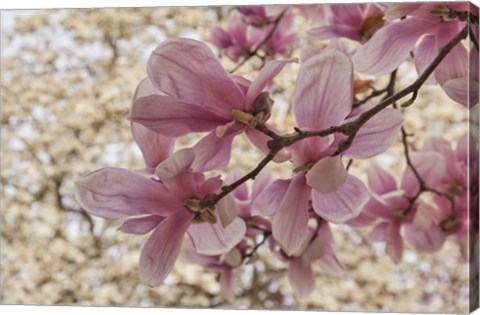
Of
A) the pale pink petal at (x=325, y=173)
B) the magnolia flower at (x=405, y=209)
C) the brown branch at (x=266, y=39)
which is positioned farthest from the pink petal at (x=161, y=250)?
the brown branch at (x=266, y=39)

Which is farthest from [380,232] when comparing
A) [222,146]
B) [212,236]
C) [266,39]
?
[222,146]

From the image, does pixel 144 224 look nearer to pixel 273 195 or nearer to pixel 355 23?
pixel 273 195

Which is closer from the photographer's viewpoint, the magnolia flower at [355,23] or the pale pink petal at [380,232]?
the magnolia flower at [355,23]

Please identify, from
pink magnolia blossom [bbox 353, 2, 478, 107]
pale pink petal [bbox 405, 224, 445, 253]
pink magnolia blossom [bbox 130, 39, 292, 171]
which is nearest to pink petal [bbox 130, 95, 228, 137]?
pink magnolia blossom [bbox 130, 39, 292, 171]

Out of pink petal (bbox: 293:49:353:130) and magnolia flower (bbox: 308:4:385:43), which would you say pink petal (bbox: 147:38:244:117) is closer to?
pink petal (bbox: 293:49:353:130)

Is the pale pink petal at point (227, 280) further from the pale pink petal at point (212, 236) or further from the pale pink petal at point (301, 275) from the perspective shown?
the pale pink petal at point (212, 236)
